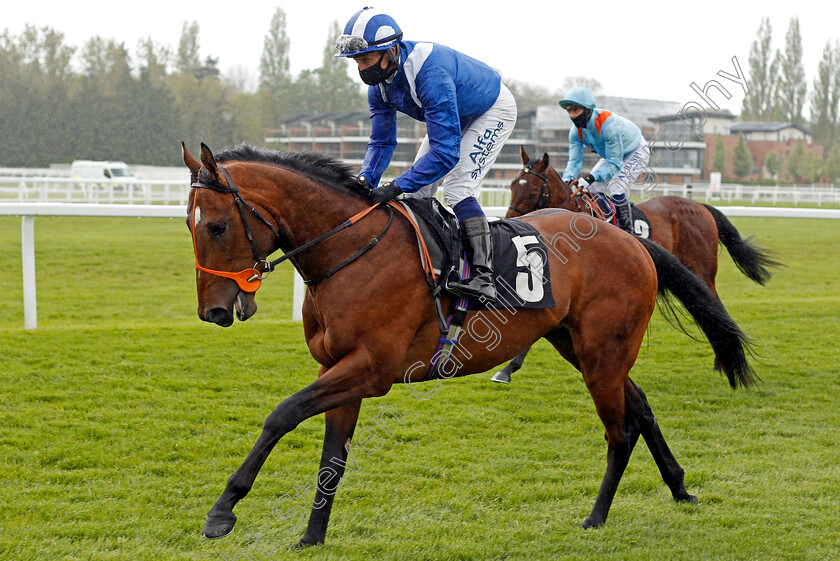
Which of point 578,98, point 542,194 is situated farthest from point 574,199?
point 578,98

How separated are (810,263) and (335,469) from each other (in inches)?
517

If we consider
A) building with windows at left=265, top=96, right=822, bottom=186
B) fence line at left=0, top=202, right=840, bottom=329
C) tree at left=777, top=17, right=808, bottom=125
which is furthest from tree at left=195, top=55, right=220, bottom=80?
fence line at left=0, top=202, right=840, bottom=329

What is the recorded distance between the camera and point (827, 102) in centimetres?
5222

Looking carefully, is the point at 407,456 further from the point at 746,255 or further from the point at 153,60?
the point at 153,60

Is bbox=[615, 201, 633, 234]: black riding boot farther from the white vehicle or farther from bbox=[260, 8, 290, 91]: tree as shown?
bbox=[260, 8, 290, 91]: tree

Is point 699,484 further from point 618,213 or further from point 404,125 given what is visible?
point 404,125

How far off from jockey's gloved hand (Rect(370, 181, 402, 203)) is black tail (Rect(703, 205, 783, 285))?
4785 mm

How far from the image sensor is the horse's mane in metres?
2.97

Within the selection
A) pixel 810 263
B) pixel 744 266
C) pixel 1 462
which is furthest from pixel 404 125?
pixel 1 462

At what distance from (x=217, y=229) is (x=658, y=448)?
7.22 feet

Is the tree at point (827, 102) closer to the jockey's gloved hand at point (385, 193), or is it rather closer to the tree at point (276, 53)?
the tree at point (276, 53)

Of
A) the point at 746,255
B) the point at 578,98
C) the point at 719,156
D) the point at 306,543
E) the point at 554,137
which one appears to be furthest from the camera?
the point at 719,156

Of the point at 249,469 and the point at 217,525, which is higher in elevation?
the point at 249,469

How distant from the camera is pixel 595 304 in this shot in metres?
→ 3.49
